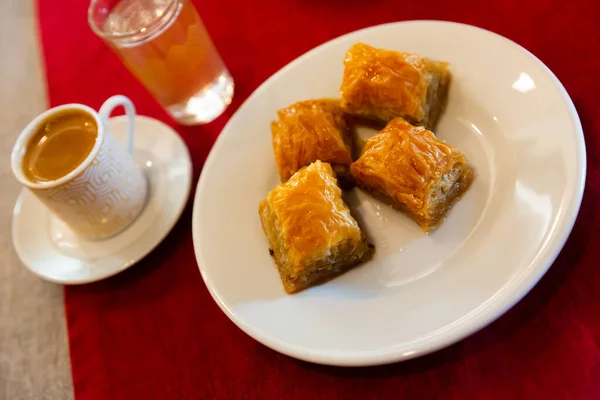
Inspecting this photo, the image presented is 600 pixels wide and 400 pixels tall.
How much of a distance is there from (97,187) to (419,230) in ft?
2.98

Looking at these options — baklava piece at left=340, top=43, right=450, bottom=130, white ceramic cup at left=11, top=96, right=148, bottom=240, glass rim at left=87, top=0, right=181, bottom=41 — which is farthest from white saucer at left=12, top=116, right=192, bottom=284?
baklava piece at left=340, top=43, right=450, bottom=130

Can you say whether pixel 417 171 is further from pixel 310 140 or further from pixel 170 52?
pixel 170 52

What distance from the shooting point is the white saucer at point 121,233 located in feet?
4.82

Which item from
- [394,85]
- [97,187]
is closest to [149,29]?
[97,187]

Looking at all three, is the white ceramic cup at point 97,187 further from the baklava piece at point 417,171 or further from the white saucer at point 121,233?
the baklava piece at point 417,171

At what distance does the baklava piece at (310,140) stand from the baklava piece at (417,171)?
0.32 ft

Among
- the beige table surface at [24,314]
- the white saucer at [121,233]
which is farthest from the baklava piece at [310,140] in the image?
the beige table surface at [24,314]

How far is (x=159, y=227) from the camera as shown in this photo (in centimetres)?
149

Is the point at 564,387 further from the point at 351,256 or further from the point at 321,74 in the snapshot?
the point at 321,74

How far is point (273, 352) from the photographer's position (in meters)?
1.25

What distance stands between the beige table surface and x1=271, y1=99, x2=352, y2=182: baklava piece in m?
0.82

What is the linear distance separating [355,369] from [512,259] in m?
0.44

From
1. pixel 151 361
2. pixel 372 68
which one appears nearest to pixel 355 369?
pixel 151 361

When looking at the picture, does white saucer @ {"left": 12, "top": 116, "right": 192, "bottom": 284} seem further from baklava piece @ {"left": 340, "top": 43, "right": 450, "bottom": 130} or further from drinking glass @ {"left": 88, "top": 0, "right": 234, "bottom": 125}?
baklava piece @ {"left": 340, "top": 43, "right": 450, "bottom": 130}
